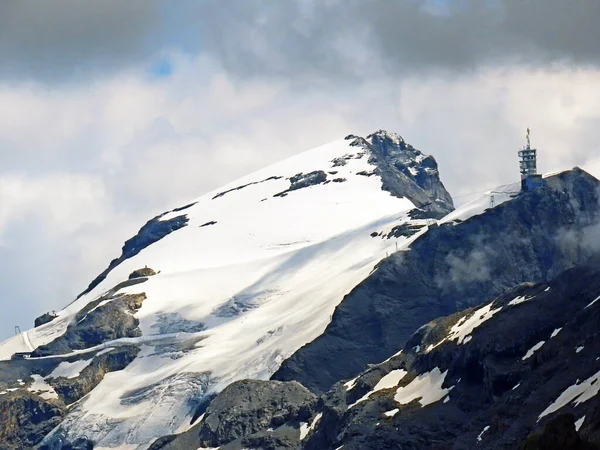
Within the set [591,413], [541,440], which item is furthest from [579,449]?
[591,413]

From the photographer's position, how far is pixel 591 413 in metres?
180

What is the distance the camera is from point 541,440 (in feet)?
493

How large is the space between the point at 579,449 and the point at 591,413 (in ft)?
106

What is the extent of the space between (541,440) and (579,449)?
12.7 feet

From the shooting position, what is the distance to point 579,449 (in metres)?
148

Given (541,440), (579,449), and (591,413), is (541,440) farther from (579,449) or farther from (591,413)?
(591,413)

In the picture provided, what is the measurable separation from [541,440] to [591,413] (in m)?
30.7

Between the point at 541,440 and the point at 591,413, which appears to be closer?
the point at 541,440

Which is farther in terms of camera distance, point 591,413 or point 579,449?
point 591,413
